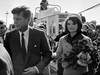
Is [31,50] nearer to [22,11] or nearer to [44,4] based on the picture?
[22,11]

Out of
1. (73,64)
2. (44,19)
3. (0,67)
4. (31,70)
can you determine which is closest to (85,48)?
(73,64)

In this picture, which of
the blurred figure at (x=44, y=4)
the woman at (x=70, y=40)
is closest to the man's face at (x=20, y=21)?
the woman at (x=70, y=40)

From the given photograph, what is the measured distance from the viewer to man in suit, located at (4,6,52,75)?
7.77 feet

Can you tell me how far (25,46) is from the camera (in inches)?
95.3

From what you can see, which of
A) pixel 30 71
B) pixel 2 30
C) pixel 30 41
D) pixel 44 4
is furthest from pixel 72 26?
pixel 44 4

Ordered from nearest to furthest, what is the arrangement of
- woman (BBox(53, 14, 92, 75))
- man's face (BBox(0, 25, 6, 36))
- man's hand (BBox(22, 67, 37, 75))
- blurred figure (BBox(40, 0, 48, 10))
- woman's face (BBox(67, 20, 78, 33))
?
man's hand (BBox(22, 67, 37, 75)) < woman (BBox(53, 14, 92, 75)) < woman's face (BBox(67, 20, 78, 33)) < man's face (BBox(0, 25, 6, 36)) < blurred figure (BBox(40, 0, 48, 10))

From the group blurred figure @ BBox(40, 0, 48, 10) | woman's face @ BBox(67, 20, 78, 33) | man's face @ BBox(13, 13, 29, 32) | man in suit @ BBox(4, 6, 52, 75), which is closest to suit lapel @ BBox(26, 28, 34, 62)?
man in suit @ BBox(4, 6, 52, 75)

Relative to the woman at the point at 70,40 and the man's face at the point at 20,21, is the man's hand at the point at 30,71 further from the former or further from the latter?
the woman at the point at 70,40

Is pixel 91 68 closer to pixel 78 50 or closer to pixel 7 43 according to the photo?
pixel 78 50

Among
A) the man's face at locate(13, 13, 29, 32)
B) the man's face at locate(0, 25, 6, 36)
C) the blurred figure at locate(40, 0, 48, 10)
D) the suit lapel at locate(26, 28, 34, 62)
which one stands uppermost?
the man's face at locate(13, 13, 29, 32)

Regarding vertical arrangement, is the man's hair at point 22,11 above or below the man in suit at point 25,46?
above

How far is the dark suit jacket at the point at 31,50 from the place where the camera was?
2.37 m

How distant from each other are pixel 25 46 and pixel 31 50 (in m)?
0.09

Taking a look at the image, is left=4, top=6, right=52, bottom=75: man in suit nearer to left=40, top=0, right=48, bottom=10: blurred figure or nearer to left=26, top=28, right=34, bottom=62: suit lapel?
left=26, top=28, right=34, bottom=62: suit lapel
